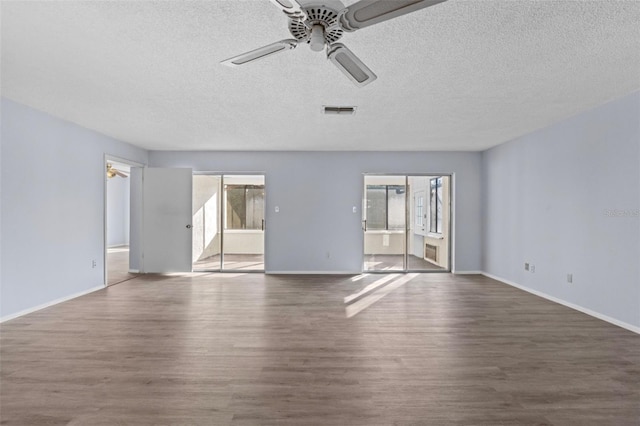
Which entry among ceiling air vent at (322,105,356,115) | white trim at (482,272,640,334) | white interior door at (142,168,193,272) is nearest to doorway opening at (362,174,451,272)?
white trim at (482,272,640,334)

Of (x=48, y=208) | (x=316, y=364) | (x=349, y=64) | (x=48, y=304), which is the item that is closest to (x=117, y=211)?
(x=48, y=208)

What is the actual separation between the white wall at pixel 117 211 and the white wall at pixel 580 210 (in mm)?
12012

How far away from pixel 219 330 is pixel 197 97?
2551mm

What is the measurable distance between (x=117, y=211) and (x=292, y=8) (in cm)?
1234

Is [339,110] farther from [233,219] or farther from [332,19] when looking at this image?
[233,219]

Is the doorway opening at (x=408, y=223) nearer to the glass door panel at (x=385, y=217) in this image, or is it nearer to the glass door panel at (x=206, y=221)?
the glass door panel at (x=385, y=217)

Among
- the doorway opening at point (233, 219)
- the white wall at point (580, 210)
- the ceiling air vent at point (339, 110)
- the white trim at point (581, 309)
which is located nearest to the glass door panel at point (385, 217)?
the doorway opening at point (233, 219)

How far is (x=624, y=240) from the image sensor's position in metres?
3.54

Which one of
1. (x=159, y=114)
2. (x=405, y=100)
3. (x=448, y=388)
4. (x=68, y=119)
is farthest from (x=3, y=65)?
(x=448, y=388)

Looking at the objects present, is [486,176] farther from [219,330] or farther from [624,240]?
[219,330]

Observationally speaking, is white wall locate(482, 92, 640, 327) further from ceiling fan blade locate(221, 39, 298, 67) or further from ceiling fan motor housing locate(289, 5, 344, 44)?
ceiling fan blade locate(221, 39, 298, 67)

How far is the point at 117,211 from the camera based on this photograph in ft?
38.0

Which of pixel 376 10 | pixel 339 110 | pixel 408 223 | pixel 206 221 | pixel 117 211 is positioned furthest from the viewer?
pixel 117 211

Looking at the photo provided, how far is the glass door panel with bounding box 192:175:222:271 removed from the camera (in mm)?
A: 7922
